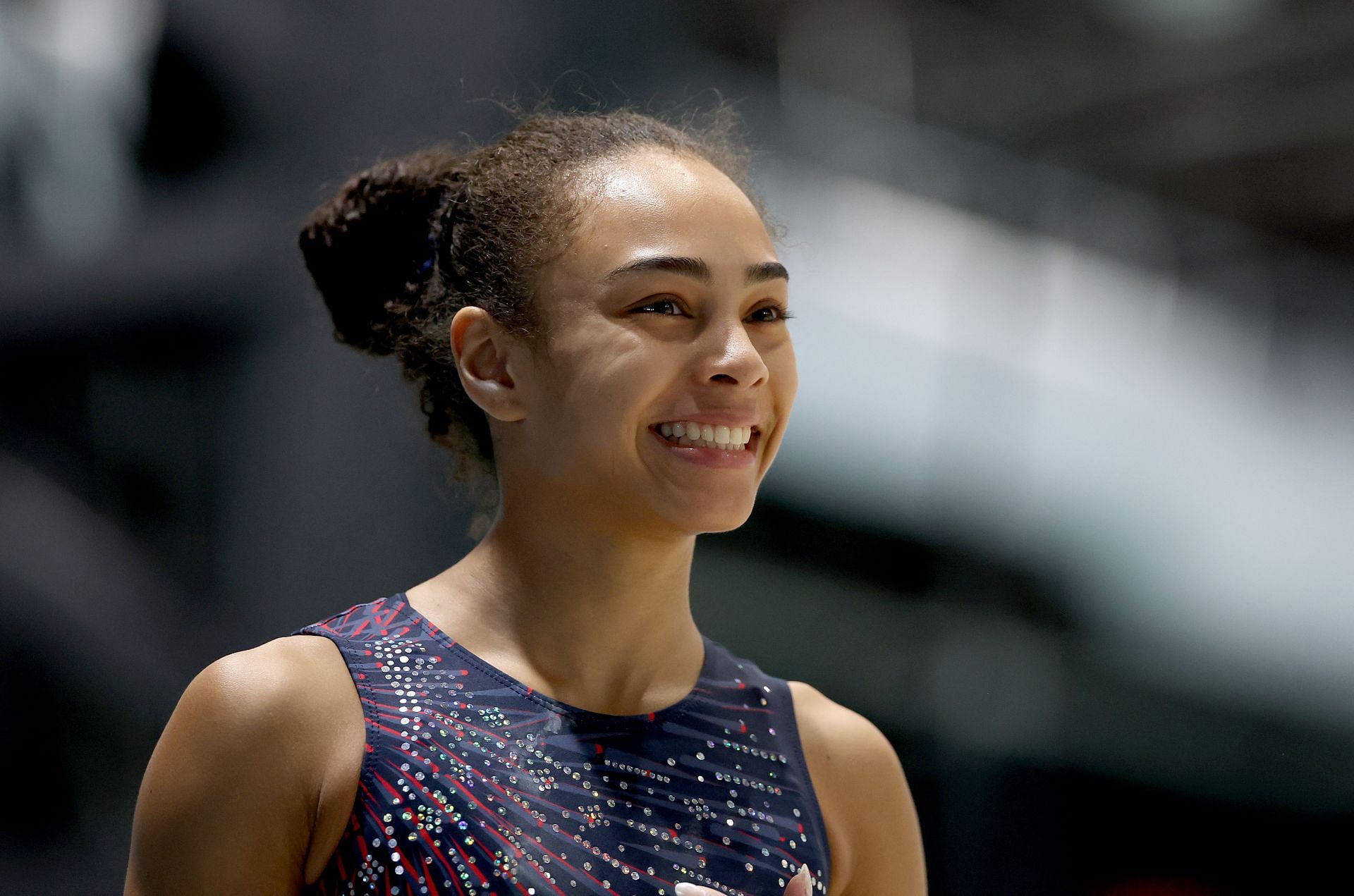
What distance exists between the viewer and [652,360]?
1590 millimetres

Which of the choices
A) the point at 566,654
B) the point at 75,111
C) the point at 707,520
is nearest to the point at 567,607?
the point at 566,654

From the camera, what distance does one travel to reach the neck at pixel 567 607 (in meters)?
1.66

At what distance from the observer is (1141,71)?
2717 millimetres

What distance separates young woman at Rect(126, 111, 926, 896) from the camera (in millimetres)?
1470

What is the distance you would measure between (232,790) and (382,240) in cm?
77

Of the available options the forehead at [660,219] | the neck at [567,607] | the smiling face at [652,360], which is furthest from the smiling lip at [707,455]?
the forehead at [660,219]

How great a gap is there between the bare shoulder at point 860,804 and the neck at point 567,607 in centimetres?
22

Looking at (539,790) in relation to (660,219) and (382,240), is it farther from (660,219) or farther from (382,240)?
Result: (382,240)

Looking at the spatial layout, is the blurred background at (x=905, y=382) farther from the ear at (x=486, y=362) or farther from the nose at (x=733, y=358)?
the nose at (x=733, y=358)

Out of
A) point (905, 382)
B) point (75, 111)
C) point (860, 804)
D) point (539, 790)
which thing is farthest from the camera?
point (905, 382)

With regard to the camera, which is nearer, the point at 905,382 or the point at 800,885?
the point at 800,885

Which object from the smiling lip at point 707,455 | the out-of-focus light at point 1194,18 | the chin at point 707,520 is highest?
the out-of-focus light at point 1194,18

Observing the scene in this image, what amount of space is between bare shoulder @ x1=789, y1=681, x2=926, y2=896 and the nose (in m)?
0.47

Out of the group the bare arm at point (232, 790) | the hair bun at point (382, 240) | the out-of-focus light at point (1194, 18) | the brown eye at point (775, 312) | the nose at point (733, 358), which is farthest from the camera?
the out-of-focus light at point (1194, 18)
